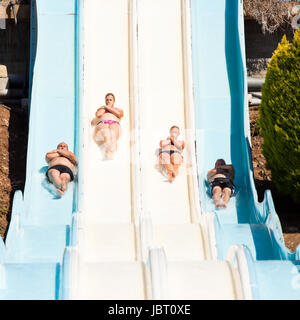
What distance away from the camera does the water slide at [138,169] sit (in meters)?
6.82

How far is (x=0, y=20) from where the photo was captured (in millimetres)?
13523

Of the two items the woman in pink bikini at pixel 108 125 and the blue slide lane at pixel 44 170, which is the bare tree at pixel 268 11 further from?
the woman in pink bikini at pixel 108 125

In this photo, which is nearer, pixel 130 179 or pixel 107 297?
pixel 107 297

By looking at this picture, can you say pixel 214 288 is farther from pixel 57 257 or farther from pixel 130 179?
pixel 130 179

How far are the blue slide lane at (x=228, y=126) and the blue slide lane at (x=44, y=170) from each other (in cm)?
199

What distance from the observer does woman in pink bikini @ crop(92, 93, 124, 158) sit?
33.7ft

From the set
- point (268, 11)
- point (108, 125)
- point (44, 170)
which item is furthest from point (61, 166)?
point (268, 11)

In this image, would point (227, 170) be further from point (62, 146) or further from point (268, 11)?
point (268, 11)

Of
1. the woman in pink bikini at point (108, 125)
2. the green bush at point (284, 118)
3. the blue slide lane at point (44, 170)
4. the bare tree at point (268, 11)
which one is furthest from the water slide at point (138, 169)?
the bare tree at point (268, 11)

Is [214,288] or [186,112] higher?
[186,112]

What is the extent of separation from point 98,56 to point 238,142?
277cm

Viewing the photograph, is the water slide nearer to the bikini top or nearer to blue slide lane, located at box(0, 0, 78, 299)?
blue slide lane, located at box(0, 0, 78, 299)

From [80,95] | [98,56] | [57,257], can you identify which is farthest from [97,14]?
[57,257]

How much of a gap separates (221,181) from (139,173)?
1.19 metres
